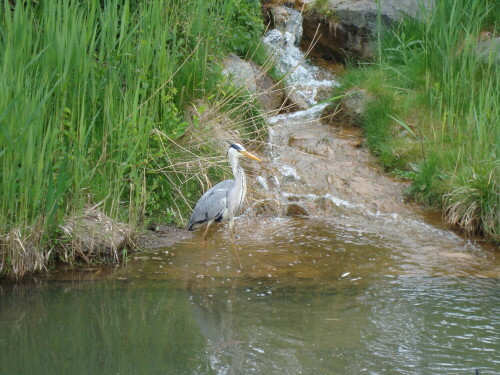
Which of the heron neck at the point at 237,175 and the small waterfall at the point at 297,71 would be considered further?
the small waterfall at the point at 297,71

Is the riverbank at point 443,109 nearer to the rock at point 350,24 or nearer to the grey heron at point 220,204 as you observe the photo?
the rock at point 350,24

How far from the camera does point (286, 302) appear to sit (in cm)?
488

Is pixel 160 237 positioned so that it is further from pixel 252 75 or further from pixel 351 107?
pixel 351 107

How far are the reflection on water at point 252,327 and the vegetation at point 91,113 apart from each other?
69 centimetres

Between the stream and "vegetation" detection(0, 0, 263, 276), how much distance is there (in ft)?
1.56

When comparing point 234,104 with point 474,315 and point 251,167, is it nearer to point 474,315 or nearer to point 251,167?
point 251,167

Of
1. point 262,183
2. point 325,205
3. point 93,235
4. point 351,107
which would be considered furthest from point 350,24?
point 93,235

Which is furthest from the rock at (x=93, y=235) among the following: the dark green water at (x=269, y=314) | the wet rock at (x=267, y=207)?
the wet rock at (x=267, y=207)

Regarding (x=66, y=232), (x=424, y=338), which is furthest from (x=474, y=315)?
(x=66, y=232)

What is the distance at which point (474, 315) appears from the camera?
4.66 metres

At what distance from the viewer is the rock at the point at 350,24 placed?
399 inches

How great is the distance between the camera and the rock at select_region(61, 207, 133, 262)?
17.3 ft

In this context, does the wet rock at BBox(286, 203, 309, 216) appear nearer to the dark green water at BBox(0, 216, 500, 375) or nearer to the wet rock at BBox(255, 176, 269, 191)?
the wet rock at BBox(255, 176, 269, 191)

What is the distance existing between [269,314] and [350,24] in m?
6.80
